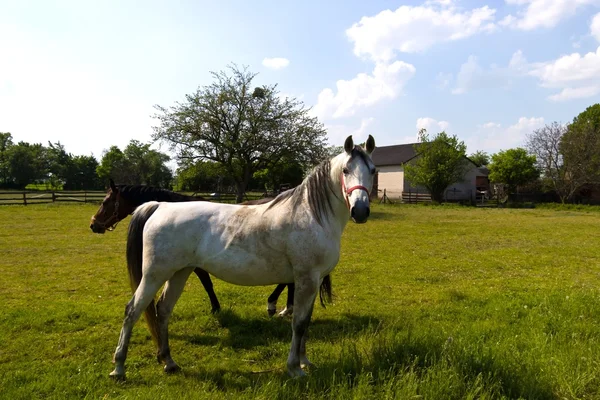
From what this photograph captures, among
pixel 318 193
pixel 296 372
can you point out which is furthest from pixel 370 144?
pixel 296 372

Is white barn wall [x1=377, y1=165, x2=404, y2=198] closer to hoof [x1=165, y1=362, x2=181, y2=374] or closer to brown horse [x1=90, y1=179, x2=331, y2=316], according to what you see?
brown horse [x1=90, y1=179, x2=331, y2=316]

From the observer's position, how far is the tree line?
119 feet

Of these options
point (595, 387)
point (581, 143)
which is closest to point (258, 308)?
point (595, 387)

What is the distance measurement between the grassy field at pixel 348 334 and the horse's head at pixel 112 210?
138 cm

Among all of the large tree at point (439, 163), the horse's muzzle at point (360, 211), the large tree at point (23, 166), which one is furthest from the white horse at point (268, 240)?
the large tree at point (23, 166)

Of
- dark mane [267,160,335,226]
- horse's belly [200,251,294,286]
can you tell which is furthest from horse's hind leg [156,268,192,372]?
dark mane [267,160,335,226]

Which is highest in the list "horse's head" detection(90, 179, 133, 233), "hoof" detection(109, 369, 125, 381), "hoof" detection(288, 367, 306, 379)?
"horse's head" detection(90, 179, 133, 233)

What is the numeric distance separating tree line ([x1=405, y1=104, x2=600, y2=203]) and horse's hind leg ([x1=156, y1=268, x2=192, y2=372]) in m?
36.7

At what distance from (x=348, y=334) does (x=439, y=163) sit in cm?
3622

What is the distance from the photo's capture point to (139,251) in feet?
13.6

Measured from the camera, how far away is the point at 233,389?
345 cm

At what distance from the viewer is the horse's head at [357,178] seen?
3162 mm

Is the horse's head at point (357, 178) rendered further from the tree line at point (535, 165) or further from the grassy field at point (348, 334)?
the tree line at point (535, 165)

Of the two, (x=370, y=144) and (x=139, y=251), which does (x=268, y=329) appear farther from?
(x=370, y=144)
